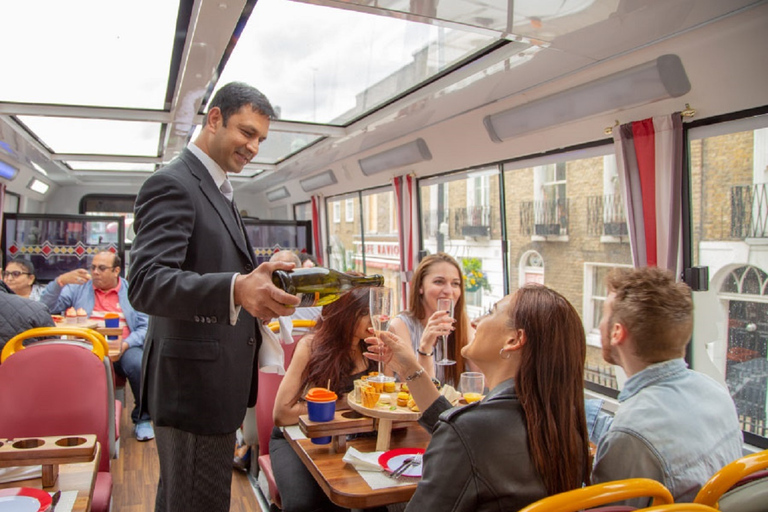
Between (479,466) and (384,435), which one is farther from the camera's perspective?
(384,435)

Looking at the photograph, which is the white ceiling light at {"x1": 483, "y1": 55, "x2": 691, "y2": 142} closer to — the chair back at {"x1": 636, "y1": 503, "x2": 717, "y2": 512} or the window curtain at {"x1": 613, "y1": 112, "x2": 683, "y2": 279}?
the window curtain at {"x1": 613, "y1": 112, "x2": 683, "y2": 279}

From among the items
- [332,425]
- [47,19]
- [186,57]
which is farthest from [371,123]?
[332,425]

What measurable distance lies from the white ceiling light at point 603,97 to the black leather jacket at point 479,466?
234cm

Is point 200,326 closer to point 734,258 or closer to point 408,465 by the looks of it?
point 408,465

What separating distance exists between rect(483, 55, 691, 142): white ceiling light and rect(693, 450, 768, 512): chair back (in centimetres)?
222

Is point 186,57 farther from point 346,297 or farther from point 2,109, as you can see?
point 2,109

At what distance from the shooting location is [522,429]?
126 centimetres

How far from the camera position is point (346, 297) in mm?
2666

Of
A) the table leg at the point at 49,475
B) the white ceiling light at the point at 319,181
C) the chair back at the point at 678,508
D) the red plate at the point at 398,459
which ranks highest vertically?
the white ceiling light at the point at 319,181

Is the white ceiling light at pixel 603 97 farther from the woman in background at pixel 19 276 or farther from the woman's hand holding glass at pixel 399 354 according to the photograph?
the woman in background at pixel 19 276

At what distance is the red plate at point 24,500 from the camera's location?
1.24 m

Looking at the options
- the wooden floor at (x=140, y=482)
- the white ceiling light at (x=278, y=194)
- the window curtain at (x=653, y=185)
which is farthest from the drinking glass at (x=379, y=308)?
the white ceiling light at (x=278, y=194)

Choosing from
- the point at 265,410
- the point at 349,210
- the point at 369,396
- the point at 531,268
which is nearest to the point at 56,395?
the point at 265,410

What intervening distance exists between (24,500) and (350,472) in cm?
90
